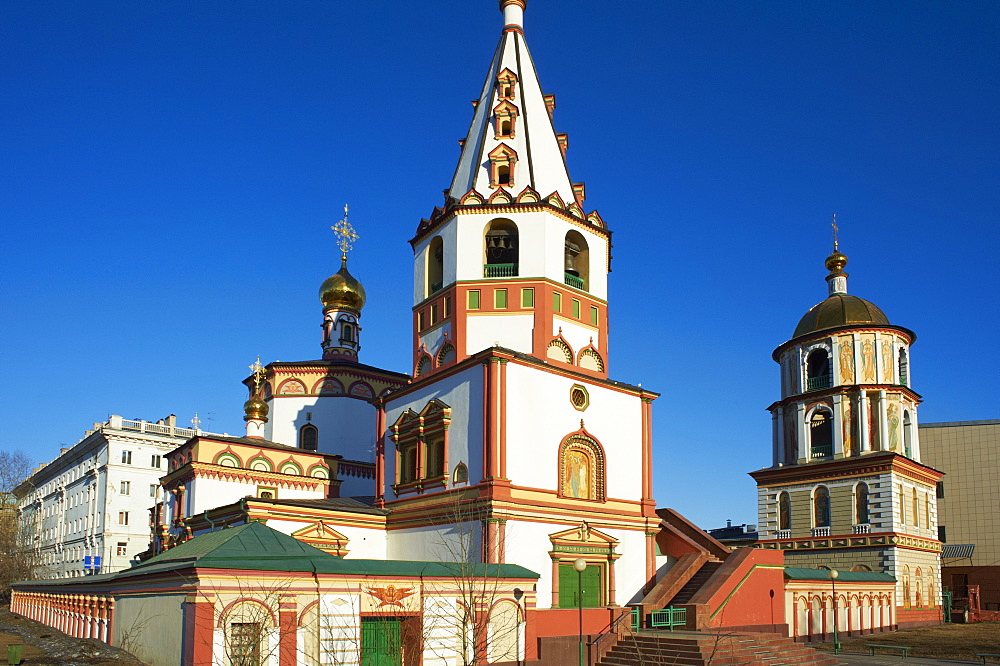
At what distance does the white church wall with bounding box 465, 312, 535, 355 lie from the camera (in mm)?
25844

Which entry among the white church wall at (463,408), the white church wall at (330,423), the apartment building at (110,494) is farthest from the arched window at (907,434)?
the apartment building at (110,494)

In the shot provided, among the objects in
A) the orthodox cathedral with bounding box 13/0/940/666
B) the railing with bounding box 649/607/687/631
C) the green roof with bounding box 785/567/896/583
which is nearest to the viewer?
the orthodox cathedral with bounding box 13/0/940/666

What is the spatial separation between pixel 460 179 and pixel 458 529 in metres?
11.1

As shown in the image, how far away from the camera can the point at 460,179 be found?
28.8 meters

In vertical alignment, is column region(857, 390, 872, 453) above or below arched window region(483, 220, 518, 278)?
below

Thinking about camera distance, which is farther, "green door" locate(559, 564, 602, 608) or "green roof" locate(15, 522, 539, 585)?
"green door" locate(559, 564, 602, 608)

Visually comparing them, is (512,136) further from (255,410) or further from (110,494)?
(110,494)

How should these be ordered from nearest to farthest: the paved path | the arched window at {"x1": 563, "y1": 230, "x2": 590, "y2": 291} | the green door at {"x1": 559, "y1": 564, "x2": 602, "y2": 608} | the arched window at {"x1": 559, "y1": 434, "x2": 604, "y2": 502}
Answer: the green door at {"x1": 559, "y1": 564, "x2": 602, "y2": 608}
the paved path
the arched window at {"x1": 559, "y1": 434, "x2": 604, "y2": 502}
the arched window at {"x1": 563, "y1": 230, "x2": 590, "y2": 291}

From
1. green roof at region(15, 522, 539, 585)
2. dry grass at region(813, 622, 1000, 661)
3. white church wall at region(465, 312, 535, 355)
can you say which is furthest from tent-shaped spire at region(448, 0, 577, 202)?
dry grass at region(813, 622, 1000, 661)

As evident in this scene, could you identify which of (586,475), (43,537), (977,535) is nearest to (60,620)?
(586,475)

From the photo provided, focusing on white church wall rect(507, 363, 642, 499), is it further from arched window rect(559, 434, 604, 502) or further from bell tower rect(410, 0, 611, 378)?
bell tower rect(410, 0, 611, 378)

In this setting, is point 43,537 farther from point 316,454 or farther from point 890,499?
point 890,499

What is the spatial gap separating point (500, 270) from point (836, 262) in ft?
78.6

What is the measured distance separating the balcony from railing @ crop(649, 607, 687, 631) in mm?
9579
